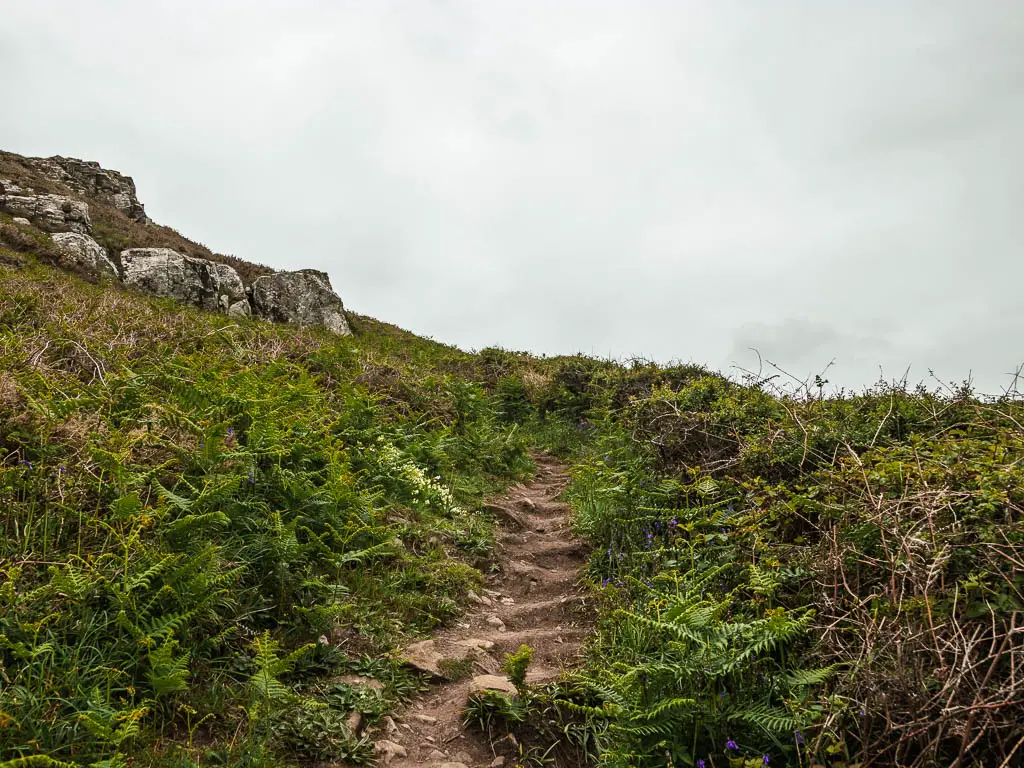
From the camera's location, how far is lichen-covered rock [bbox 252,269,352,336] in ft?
72.0

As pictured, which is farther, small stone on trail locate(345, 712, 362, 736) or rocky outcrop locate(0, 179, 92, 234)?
rocky outcrop locate(0, 179, 92, 234)

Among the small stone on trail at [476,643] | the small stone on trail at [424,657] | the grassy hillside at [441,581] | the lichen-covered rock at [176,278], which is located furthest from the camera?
the lichen-covered rock at [176,278]

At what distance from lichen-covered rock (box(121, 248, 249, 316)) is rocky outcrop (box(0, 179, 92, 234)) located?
2.15m

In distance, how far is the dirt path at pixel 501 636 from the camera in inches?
146

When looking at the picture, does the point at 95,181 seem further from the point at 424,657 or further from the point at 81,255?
the point at 424,657

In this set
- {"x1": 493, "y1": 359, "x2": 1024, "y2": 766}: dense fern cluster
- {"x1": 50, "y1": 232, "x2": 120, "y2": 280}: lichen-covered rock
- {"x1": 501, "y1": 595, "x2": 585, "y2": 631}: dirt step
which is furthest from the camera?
{"x1": 50, "y1": 232, "x2": 120, "y2": 280}: lichen-covered rock

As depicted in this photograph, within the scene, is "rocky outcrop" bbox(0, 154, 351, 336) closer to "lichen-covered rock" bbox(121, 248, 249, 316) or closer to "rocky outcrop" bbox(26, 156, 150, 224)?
"lichen-covered rock" bbox(121, 248, 249, 316)

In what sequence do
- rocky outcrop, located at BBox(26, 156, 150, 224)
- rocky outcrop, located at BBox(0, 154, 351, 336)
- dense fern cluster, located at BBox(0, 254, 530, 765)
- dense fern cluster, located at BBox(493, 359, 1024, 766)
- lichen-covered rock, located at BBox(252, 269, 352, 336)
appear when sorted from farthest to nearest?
rocky outcrop, located at BBox(26, 156, 150, 224)
lichen-covered rock, located at BBox(252, 269, 352, 336)
rocky outcrop, located at BBox(0, 154, 351, 336)
dense fern cluster, located at BBox(0, 254, 530, 765)
dense fern cluster, located at BBox(493, 359, 1024, 766)

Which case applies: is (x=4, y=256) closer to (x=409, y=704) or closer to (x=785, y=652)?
(x=409, y=704)

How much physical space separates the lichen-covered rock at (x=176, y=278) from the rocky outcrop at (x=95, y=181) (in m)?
12.9

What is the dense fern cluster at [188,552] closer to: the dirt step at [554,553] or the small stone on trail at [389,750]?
the small stone on trail at [389,750]

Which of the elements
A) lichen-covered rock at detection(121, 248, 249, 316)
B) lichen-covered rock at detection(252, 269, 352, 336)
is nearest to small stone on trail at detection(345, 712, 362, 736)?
lichen-covered rock at detection(121, 248, 249, 316)

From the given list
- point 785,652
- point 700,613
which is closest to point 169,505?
point 700,613

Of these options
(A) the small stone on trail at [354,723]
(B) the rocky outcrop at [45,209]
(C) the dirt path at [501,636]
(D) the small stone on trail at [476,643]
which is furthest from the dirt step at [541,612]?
(B) the rocky outcrop at [45,209]
